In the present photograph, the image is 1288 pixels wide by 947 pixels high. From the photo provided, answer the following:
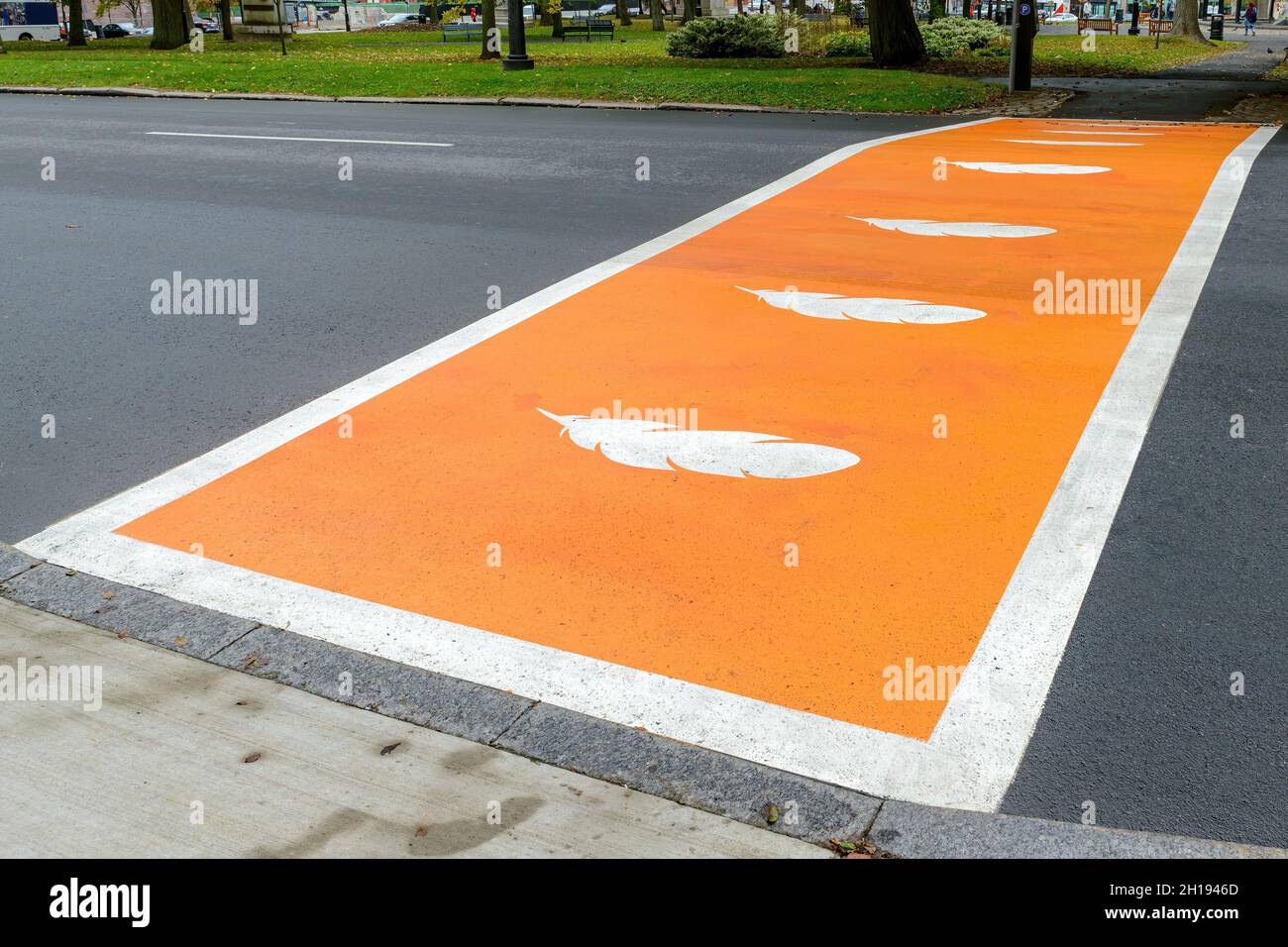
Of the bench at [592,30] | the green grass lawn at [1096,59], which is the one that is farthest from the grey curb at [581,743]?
the bench at [592,30]

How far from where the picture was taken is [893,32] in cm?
2434

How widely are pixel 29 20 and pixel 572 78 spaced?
6464cm

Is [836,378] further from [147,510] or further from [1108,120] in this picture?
[1108,120]

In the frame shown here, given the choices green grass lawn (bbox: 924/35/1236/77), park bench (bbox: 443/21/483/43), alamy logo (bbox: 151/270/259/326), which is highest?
park bench (bbox: 443/21/483/43)

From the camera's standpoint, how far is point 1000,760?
11.3 ft

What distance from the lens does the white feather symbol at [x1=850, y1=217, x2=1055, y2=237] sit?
9805 mm

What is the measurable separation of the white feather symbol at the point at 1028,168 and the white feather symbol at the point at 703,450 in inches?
308

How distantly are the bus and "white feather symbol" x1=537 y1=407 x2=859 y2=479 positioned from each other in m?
77.6

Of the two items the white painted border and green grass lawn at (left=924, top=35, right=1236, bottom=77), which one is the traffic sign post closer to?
green grass lawn at (left=924, top=35, right=1236, bottom=77)

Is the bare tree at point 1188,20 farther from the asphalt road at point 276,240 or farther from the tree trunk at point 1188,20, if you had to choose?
the asphalt road at point 276,240

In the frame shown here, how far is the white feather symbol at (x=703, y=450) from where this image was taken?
5523 mm

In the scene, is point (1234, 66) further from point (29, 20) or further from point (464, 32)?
point (29, 20)

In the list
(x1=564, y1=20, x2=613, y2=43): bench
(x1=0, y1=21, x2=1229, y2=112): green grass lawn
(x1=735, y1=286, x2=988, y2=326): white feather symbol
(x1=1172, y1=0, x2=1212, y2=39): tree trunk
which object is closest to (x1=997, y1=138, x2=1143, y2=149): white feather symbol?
(x1=0, y1=21, x2=1229, y2=112): green grass lawn

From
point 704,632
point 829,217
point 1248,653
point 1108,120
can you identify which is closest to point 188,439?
point 704,632
